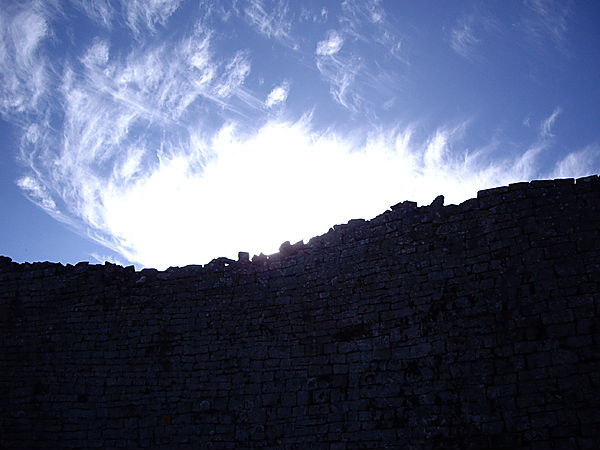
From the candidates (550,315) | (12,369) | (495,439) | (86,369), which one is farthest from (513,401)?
(12,369)

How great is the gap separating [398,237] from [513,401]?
3.51m

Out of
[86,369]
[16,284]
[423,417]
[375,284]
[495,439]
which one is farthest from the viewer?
[16,284]

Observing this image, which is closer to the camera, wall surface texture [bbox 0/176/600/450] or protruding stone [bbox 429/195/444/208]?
wall surface texture [bbox 0/176/600/450]

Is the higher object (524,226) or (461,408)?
(524,226)

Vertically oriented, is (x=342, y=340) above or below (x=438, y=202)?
below

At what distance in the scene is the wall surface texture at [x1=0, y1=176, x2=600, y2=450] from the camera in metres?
9.41

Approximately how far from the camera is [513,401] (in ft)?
30.3

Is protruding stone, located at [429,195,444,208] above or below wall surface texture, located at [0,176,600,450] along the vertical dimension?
above

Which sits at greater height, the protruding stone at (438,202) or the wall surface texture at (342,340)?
the protruding stone at (438,202)

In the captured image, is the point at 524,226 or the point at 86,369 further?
the point at 86,369

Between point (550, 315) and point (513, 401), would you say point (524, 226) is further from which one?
point (513, 401)

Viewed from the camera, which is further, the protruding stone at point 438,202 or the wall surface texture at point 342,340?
the protruding stone at point 438,202

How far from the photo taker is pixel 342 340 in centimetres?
1130

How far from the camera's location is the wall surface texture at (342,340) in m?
9.41
